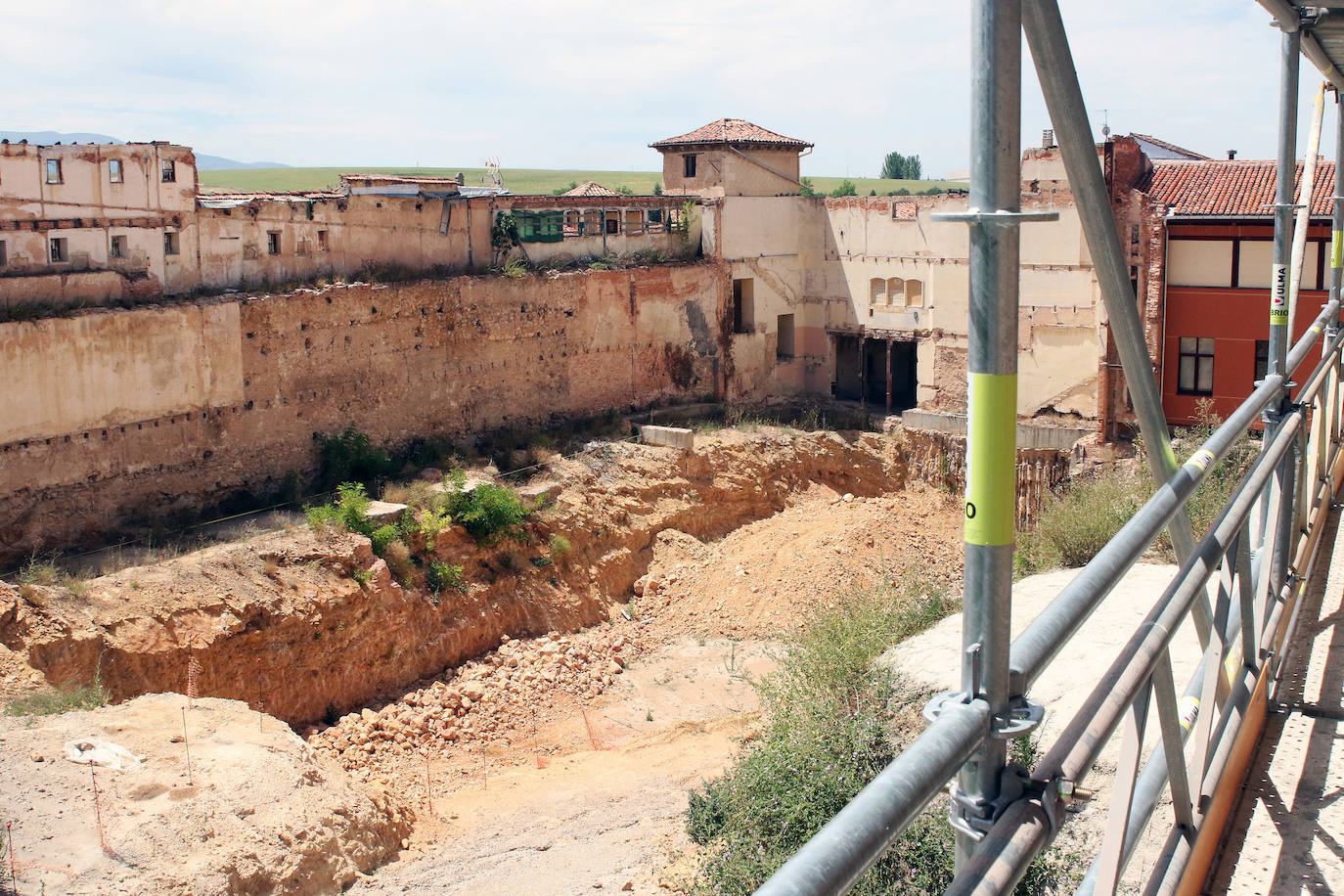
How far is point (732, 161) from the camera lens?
1122 inches

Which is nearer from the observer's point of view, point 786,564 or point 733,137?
point 786,564

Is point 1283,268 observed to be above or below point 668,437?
above

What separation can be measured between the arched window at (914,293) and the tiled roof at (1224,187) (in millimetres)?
5564

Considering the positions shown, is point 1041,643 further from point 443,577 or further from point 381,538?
point 443,577

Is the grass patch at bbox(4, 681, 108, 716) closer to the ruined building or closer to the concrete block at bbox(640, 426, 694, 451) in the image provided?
the ruined building

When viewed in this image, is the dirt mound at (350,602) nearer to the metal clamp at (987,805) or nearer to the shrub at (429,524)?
the shrub at (429,524)

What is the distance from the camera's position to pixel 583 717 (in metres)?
17.3

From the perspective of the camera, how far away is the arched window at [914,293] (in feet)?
89.3

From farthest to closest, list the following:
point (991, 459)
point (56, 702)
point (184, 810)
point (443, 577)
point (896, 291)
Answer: point (896, 291), point (443, 577), point (56, 702), point (184, 810), point (991, 459)

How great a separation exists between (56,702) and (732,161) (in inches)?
784

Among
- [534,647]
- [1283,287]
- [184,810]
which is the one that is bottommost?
[534,647]

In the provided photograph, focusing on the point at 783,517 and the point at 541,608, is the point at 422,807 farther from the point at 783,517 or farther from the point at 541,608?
the point at 783,517

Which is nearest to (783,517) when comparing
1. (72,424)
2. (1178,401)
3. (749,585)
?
(749,585)

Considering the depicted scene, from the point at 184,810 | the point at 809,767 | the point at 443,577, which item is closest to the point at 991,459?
the point at 809,767
